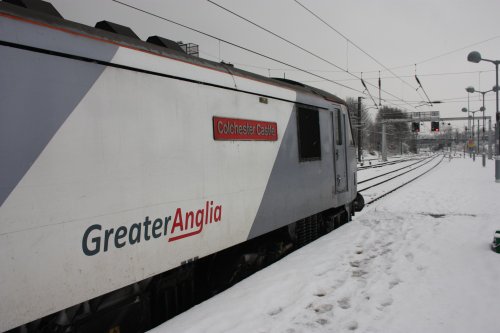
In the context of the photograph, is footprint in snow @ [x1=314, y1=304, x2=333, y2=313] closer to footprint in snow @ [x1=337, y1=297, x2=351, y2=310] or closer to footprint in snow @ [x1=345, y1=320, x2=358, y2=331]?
footprint in snow @ [x1=337, y1=297, x2=351, y2=310]

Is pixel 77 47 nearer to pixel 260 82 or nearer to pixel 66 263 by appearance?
pixel 66 263

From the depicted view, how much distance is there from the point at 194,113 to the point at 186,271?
193 cm

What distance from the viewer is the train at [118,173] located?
263 centimetres

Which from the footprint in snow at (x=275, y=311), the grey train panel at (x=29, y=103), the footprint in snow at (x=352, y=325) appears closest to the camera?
the grey train panel at (x=29, y=103)

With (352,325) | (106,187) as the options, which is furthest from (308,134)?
(106,187)

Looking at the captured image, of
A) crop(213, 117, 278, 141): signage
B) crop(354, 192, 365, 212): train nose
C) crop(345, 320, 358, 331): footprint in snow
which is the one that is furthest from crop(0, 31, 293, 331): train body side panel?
crop(354, 192, 365, 212): train nose

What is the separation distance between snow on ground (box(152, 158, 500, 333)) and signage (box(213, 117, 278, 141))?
2005 mm

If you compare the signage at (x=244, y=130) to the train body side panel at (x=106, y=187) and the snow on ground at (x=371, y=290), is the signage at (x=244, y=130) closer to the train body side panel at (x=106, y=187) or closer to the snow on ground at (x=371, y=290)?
the train body side panel at (x=106, y=187)

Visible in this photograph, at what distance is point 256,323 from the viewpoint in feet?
12.5

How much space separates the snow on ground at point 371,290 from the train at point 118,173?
0.70 metres

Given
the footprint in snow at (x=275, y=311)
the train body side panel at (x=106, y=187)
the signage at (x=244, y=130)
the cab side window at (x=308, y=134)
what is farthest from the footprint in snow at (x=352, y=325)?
the cab side window at (x=308, y=134)

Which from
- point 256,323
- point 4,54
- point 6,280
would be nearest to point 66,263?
point 6,280

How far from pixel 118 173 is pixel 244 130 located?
7.03 ft

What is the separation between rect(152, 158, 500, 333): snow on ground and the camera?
3.84 meters
